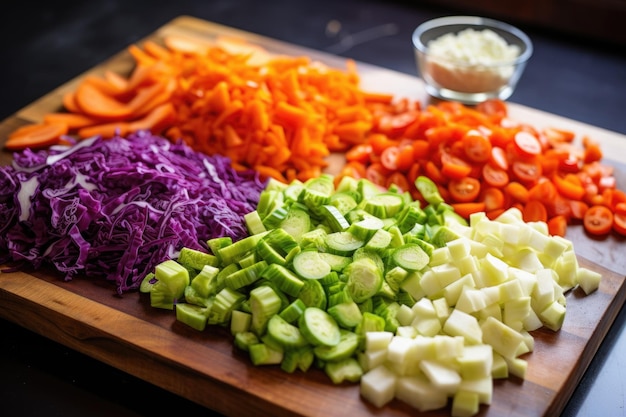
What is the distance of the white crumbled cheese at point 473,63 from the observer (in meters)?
4.08

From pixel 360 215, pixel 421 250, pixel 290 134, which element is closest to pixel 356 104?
pixel 290 134

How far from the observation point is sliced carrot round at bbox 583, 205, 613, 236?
11.0 feet

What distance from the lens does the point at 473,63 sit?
4.09 meters

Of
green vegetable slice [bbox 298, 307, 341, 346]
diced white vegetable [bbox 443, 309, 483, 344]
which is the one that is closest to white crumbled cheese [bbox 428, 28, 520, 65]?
diced white vegetable [bbox 443, 309, 483, 344]

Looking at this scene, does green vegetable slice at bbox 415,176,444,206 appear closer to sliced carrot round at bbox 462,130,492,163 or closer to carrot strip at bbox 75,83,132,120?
sliced carrot round at bbox 462,130,492,163

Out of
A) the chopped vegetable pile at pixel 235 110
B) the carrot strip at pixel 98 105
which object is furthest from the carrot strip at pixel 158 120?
the carrot strip at pixel 98 105

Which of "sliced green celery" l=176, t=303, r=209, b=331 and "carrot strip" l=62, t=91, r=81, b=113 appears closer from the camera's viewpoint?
"sliced green celery" l=176, t=303, r=209, b=331

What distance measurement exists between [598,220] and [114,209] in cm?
216

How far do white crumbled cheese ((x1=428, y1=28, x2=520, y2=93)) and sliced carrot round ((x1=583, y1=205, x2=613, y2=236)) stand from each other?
1.03 m

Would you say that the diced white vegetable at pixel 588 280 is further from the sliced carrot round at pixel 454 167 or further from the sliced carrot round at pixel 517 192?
the sliced carrot round at pixel 454 167

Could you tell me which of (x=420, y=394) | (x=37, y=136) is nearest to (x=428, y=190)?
(x=420, y=394)

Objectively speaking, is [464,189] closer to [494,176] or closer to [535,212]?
[494,176]

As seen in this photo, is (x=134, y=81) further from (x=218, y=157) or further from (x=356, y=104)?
(x=356, y=104)

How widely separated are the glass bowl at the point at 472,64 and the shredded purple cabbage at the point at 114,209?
1.37 m
